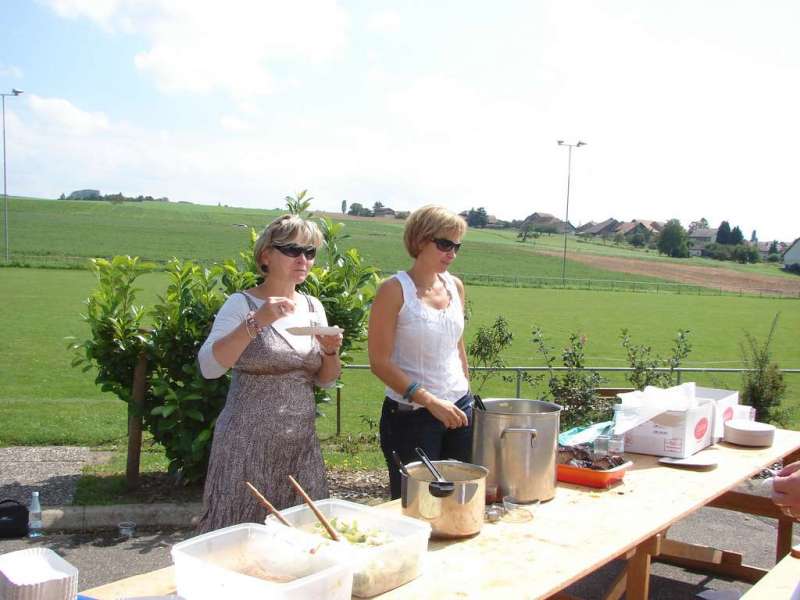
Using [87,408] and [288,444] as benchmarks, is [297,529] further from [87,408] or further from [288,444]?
[87,408]

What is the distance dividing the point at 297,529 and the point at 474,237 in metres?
90.9

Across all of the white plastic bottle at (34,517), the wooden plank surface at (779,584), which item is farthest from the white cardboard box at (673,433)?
the white plastic bottle at (34,517)

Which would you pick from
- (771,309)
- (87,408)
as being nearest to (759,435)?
(87,408)

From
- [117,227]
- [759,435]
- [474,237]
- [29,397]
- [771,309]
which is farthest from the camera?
[474,237]

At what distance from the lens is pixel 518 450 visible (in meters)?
2.75

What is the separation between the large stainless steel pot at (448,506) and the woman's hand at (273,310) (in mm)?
819

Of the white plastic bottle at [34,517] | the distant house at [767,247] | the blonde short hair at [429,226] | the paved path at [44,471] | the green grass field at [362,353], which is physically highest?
the distant house at [767,247]

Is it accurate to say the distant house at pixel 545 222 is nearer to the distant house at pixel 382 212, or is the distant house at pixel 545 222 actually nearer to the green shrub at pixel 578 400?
the distant house at pixel 382 212

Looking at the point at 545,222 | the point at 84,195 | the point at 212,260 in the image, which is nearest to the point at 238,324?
the point at 212,260

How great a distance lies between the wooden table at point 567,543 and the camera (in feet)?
6.71

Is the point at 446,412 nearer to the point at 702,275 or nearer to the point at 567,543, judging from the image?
the point at 567,543

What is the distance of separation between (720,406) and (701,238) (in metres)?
132

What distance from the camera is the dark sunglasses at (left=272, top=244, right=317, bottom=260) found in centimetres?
312

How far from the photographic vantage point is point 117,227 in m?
78.6
